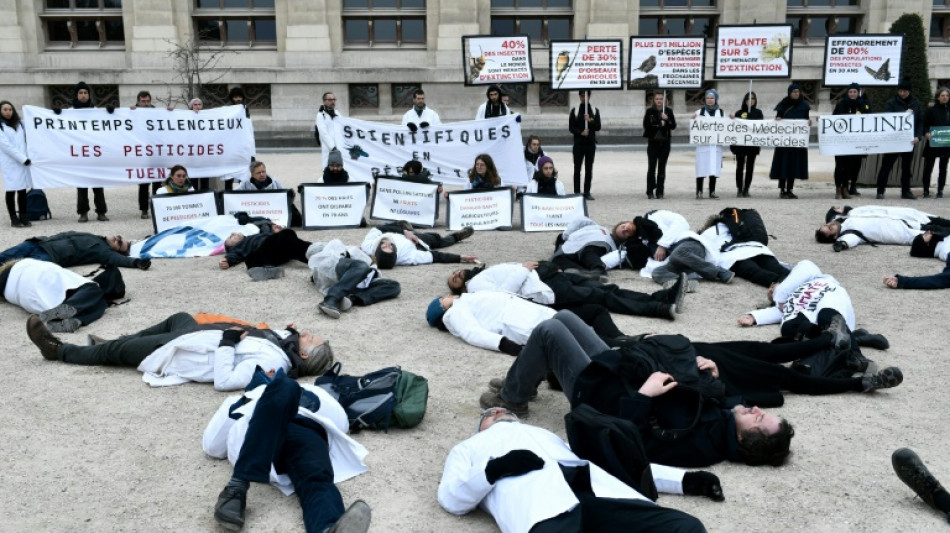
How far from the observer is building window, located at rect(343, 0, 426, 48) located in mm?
27031

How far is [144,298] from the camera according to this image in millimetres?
9062

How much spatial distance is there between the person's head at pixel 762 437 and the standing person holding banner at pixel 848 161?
1203 centimetres

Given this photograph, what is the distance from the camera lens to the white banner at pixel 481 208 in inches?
522

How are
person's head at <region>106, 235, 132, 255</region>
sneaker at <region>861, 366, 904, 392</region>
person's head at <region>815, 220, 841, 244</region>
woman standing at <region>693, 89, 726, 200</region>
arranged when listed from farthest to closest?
woman standing at <region>693, 89, 726, 200</region> < person's head at <region>815, 220, 841, 244</region> < person's head at <region>106, 235, 132, 255</region> < sneaker at <region>861, 366, 904, 392</region>

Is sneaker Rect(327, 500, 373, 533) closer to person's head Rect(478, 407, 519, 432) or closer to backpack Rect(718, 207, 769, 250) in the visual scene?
person's head Rect(478, 407, 519, 432)

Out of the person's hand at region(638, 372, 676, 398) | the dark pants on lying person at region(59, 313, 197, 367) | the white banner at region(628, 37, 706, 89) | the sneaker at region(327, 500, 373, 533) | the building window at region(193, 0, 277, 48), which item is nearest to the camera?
the sneaker at region(327, 500, 373, 533)

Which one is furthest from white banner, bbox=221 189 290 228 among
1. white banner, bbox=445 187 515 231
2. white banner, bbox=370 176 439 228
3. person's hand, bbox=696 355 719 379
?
person's hand, bbox=696 355 719 379

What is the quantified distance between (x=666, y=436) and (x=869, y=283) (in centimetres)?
564

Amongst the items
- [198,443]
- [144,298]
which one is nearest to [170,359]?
[198,443]

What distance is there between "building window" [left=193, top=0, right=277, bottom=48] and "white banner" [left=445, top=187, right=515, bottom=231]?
16004 mm

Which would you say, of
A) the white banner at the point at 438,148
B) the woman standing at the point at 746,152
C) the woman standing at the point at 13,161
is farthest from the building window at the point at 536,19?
the woman standing at the point at 13,161

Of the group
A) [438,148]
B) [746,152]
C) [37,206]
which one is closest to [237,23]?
[37,206]

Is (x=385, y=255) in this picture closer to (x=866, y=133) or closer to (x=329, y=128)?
(x=329, y=128)

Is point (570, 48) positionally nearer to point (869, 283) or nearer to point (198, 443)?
point (869, 283)
